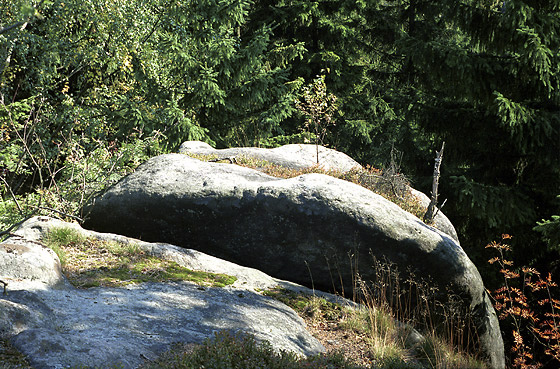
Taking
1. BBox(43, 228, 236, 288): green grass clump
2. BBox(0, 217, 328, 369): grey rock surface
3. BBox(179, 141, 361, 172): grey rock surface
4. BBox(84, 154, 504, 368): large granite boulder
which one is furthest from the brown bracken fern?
BBox(43, 228, 236, 288): green grass clump

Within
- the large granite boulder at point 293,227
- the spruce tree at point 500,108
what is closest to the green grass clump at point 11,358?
the large granite boulder at point 293,227

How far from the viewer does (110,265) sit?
579 cm

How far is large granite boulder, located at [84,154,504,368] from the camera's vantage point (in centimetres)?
680

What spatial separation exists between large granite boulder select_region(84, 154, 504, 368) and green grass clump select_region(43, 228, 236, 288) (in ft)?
3.27

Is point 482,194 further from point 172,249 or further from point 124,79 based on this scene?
point 124,79

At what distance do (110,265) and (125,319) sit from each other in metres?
1.49

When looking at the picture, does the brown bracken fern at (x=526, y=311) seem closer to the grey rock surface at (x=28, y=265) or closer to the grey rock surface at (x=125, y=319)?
the grey rock surface at (x=125, y=319)

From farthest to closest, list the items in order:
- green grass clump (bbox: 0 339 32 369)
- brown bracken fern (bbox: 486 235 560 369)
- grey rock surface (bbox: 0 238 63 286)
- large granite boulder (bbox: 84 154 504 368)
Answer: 1. large granite boulder (bbox: 84 154 504 368)
2. brown bracken fern (bbox: 486 235 560 369)
3. grey rock surface (bbox: 0 238 63 286)
4. green grass clump (bbox: 0 339 32 369)

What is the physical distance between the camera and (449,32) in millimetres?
18812

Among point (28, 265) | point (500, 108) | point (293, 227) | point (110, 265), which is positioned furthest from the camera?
point (500, 108)

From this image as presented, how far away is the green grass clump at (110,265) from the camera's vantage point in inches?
214

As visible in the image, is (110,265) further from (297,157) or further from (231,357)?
(297,157)

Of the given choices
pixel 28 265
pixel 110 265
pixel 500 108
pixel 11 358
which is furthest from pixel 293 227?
pixel 500 108

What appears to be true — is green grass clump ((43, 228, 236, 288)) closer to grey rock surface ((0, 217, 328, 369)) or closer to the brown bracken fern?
grey rock surface ((0, 217, 328, 369))
